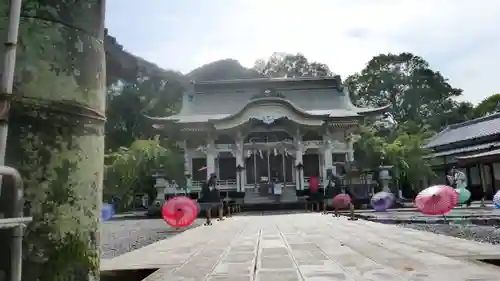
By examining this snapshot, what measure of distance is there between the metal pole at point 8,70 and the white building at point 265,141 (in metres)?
22.3

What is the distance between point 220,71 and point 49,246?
43.6 m

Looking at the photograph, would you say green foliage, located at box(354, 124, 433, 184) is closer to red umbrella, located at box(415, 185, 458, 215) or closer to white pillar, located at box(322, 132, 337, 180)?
white pillar, located at box(322, 132, 337, 180)

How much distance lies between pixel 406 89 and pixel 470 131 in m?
16.9

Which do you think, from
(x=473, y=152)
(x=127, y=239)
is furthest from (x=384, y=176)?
(x=127, y=239)

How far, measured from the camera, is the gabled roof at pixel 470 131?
86.4 ft

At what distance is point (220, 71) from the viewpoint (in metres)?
44.3

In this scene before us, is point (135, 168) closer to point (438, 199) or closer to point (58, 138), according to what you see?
point (438, 199)

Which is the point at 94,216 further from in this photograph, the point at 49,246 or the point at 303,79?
the point at 303,79

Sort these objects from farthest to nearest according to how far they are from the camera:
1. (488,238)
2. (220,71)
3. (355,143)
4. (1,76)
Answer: (220,71)
(355,143)
(488,238)
(1,76)

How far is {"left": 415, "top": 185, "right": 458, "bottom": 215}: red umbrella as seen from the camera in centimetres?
917

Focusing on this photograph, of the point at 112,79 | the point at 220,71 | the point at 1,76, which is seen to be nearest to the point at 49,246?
the point at 1,76

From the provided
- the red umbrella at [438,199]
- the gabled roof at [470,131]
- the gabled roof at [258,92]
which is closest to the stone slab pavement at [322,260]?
the red umbrella at [438,199]

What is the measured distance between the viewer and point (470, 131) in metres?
29.0

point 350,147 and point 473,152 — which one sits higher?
point 350,147
